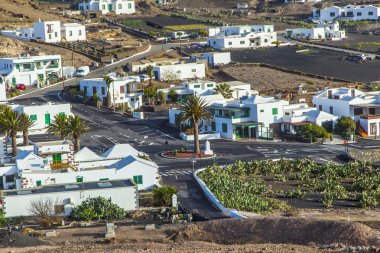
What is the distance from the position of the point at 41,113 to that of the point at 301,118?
1774 cm

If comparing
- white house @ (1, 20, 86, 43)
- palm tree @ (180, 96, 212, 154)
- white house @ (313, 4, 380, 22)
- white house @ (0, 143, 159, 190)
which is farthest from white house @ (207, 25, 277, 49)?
white house @ (0, 143, 159, 190)

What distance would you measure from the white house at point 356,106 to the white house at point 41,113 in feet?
60.1

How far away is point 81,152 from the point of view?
→ 63.0 metres

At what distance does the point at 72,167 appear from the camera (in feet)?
202

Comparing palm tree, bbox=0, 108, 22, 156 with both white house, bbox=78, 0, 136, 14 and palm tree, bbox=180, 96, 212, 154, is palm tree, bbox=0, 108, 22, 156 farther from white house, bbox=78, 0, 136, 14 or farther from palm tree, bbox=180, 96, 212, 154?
white house, bbox=78, 0, 136, 14

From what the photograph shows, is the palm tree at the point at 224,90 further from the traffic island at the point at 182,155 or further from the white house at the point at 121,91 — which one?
the traffic island at the point at 182,155

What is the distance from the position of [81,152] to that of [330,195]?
46.2 ft

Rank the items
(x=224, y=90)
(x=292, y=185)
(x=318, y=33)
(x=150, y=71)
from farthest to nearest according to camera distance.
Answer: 1. (x=318, y=33)
2. (x=150, y=71)
3. (x=224, y=90)
4. (x=292, y=185)

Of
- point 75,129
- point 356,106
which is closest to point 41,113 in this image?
point 75,129

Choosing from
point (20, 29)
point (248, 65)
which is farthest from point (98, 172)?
point (20, 29)

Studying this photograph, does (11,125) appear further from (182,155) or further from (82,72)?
(82,72)

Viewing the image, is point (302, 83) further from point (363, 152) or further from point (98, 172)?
point (98, 172)

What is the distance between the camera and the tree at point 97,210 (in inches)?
2106

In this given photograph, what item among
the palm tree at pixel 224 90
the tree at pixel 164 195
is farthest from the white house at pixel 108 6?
the tree at pixel 164 195
